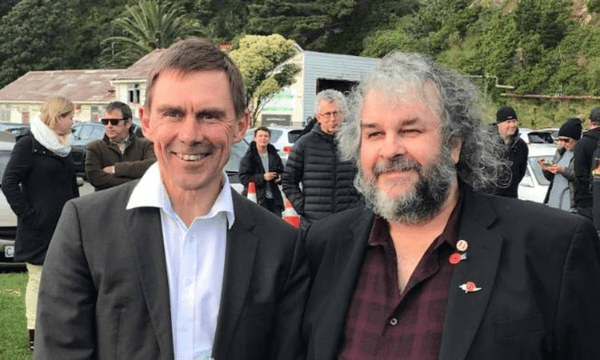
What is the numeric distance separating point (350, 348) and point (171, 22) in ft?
242

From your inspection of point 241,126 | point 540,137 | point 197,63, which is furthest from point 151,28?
point 197,63

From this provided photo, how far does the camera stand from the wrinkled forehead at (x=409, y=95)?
257 centimetres

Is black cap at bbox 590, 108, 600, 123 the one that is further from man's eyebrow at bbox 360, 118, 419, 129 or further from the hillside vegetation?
man's eyebrow at bbox 360, 118, 419, 129

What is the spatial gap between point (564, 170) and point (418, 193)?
7.16m

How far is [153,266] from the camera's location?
235 cm

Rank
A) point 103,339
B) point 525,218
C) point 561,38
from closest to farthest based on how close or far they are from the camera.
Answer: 1. point 103,339
2. point 525,218
3. point 561,38

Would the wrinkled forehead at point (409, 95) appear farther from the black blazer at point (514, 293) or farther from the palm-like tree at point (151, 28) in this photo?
the palm-like tree at point (151, 28)

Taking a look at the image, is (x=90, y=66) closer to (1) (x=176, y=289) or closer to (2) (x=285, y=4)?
(2) (x=285, y=4)

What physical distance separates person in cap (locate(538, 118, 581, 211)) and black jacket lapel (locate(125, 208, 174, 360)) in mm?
7438

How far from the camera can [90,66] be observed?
82.2 meters

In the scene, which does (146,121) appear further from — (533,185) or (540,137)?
(540,137)

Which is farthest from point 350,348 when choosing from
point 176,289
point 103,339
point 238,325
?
point 103,339

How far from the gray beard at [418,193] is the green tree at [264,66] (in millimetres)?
36959

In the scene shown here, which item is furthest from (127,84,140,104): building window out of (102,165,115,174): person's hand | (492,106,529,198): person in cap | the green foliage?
(102,165,115,174): person's hand
